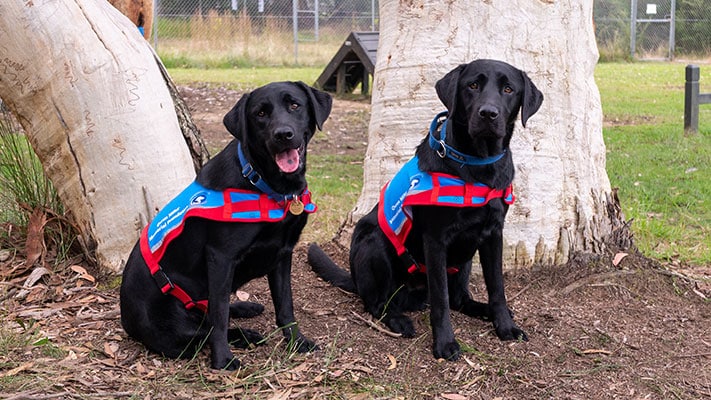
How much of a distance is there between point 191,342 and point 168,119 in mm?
1570

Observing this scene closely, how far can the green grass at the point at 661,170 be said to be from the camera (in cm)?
625

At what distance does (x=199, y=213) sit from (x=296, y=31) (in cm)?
1889

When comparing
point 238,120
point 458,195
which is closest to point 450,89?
point 458,195

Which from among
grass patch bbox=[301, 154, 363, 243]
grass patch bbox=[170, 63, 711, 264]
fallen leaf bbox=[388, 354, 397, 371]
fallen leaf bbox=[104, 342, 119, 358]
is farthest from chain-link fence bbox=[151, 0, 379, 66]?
fallen leaf bbox=[388, 354, 397, 371]

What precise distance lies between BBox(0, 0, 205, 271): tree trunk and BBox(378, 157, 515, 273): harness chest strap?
137cm

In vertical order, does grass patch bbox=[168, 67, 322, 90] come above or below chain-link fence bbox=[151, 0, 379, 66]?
below

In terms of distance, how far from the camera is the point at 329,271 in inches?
190

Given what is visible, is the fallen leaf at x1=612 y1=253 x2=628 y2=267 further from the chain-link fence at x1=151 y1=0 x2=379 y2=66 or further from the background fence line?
the chain-link fence at x1=151 y1=0 x2=379 y2=66

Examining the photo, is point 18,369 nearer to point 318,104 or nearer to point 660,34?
point 318,104

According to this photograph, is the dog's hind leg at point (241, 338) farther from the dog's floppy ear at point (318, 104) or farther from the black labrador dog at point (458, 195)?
the dog's floppy ear at point (318, 104)

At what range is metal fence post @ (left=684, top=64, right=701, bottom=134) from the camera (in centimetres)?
1093

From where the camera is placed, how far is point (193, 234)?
3730 millimetres

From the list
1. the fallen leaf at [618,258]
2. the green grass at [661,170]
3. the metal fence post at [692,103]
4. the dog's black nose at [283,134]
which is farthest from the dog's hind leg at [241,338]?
the metal fence post at [692,103]

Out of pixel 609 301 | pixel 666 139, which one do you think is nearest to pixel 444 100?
pixel 609 301
